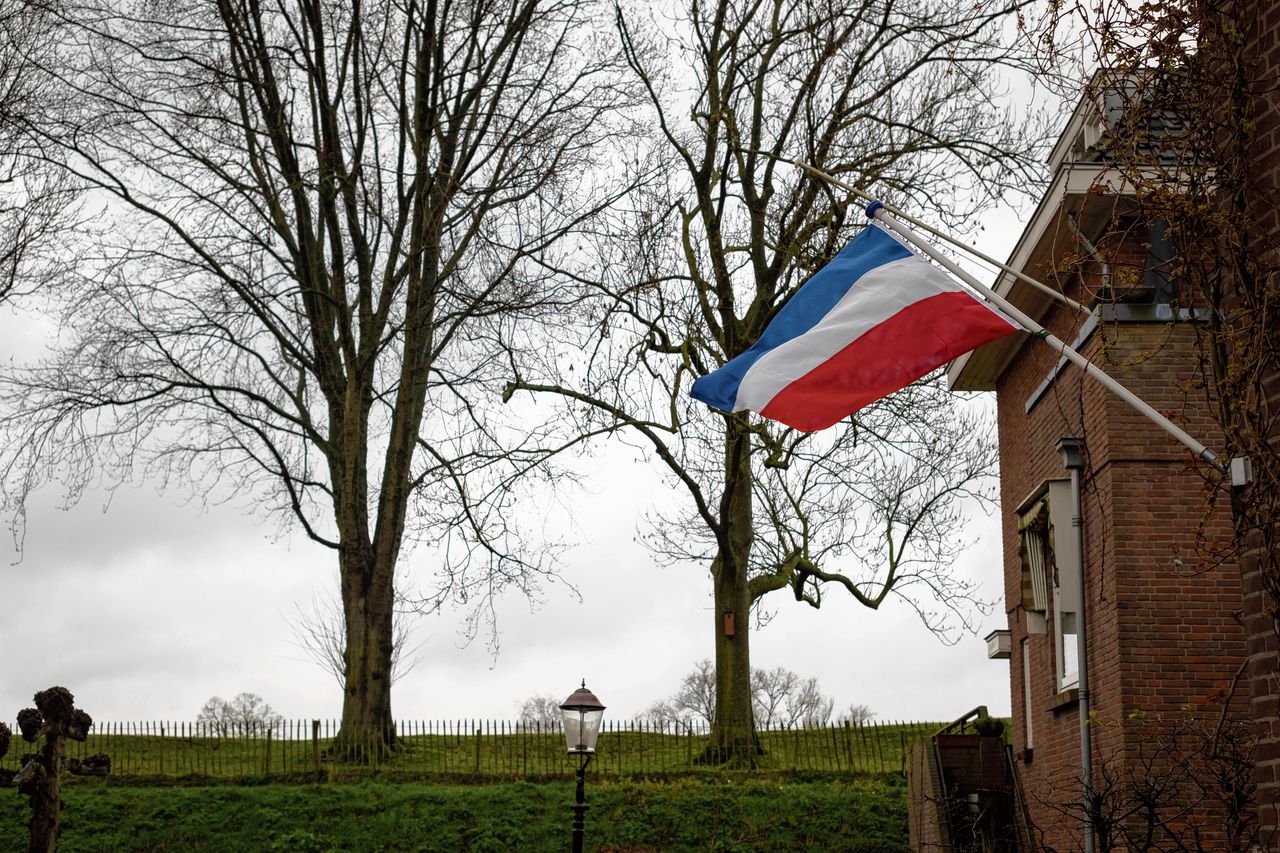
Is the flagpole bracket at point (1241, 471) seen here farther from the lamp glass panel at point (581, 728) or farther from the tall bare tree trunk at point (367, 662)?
the tall bare tree trunk at point (367, 662)

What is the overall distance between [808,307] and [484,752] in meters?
19.8

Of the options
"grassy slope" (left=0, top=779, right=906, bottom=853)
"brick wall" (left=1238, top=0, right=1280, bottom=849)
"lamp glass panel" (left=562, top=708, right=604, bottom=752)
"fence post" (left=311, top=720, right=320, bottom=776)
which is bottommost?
"grassy slope" (left=0, top=779, right=906, bottom=853)

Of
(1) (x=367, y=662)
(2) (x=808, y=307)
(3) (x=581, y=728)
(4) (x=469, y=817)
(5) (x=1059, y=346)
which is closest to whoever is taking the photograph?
(5) (x=1059, y=346)

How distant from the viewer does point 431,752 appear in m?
26.2

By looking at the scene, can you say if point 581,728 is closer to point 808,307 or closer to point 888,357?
point 808,307

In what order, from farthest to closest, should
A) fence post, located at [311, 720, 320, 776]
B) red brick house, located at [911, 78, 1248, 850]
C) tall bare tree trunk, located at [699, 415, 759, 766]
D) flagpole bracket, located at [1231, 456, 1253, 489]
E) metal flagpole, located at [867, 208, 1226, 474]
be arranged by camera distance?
1. tall bare tree trunk, located at [699, 415, 759, 766]
2. fence post, located at [311, 720, 320, 776]
3. red brick house, located at [911, 78, 1248, 850]
4. metal flagpole, located at [867, 208, 1226, 474]
5. flagpole bracket, located at [1231, 456, 1253, 489]

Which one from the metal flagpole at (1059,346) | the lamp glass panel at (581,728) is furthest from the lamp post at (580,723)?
the metal flagpole at (1059,346)

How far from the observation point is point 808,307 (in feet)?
29.0

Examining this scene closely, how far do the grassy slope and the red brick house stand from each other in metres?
6.52

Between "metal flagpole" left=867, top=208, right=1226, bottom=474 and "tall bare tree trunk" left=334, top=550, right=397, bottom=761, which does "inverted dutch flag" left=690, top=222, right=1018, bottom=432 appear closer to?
"metal flagpole" left=867, top=208, right=1226, bottom=474

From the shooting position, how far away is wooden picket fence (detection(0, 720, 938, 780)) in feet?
80.8

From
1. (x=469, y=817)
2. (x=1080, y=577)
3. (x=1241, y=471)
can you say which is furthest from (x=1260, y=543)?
(x=469, y=817)

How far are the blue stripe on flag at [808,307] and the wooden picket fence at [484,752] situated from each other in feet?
53.5

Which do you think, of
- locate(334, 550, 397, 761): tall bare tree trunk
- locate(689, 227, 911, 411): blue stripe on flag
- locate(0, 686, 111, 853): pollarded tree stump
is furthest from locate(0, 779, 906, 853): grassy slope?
locate(689, 227, 911, 411): blue stripe on flag
